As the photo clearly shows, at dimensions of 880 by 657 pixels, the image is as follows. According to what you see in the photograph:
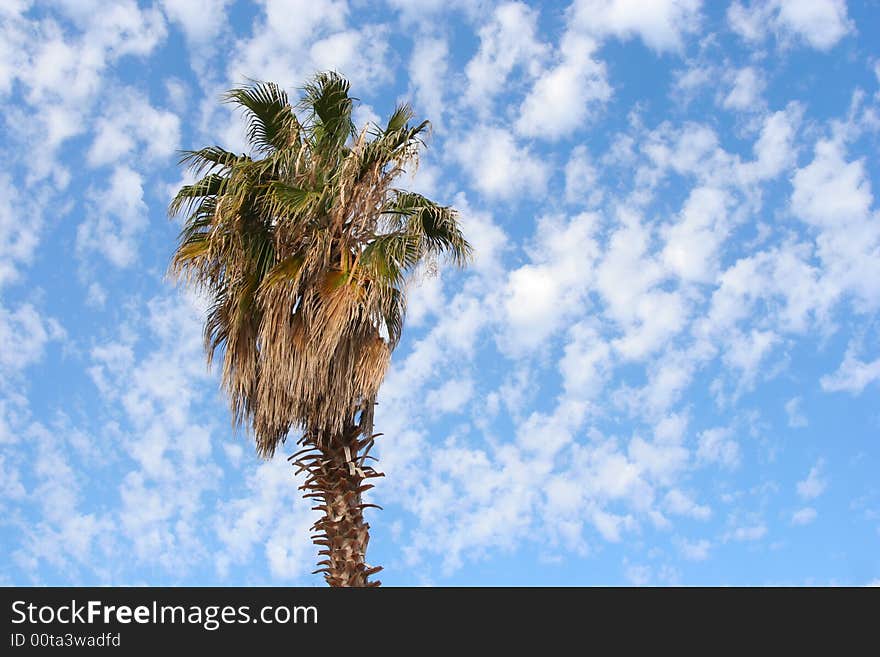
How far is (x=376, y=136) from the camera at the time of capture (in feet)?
41.8

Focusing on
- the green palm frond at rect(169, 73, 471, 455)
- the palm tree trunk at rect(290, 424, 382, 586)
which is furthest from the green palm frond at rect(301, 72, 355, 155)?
the palm tree trunk at rect(290, 424, 382, 586)

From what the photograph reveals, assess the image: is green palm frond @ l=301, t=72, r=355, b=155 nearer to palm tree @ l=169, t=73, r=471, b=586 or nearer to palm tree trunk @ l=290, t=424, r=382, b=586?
palm tree @ l=169, t=73, r=471, b=586

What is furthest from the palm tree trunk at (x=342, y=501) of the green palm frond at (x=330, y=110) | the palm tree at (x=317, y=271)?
the green palm frond at (x=330, y=110)

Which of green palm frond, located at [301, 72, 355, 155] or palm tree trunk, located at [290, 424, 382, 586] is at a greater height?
green palm frond, located at [301, 72, 355, 155]

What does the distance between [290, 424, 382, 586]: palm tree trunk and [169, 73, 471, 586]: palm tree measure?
1 cm

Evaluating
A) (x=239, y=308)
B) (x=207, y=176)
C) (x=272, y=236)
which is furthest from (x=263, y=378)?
(x=207, y=176)

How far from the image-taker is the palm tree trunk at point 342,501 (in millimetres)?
11297

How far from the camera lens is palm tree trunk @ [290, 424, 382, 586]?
37.1 ft

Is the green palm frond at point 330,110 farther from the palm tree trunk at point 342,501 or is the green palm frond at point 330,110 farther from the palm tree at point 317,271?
the palm tree trunk at point 342,501
